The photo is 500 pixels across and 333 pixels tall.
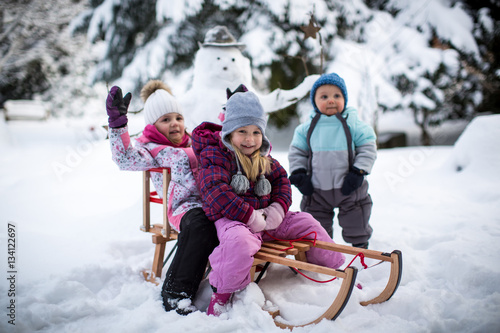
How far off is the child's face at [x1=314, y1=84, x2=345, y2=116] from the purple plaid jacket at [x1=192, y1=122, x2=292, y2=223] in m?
0.59

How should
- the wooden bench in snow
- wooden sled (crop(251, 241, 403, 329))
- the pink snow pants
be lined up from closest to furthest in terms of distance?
wooden sled (crop(251, 241, 403, 329)) → the pink snow pants → the wooden bench in snow

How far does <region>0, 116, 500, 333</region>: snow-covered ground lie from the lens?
162 cm

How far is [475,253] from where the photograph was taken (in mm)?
2273

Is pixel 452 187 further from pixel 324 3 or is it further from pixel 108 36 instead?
pixel 108 36

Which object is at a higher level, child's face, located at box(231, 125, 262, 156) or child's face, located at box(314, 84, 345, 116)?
child's face, located at box(314, 84, 345, 116)

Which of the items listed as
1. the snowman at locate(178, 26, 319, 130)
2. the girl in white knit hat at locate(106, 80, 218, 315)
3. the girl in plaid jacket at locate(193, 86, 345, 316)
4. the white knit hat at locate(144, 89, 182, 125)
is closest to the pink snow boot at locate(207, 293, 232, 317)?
the girl in plaid jacket at locate(193, 86, 345, 316)

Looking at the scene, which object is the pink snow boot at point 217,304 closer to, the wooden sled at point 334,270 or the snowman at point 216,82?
the wooden sled at point 334,270

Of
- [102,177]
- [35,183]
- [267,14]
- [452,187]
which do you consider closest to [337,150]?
[452,187]

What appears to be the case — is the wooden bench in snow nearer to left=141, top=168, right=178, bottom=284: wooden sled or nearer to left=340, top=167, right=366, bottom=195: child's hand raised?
left=141, top=168, right=178, bottom=284: wooden sled

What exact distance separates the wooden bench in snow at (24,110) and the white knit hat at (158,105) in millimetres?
10584

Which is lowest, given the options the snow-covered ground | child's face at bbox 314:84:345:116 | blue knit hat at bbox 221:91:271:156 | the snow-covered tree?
the snow-covered ground

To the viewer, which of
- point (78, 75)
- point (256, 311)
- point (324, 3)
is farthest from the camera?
point (78, 75)

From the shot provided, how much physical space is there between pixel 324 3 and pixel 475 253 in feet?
16.8

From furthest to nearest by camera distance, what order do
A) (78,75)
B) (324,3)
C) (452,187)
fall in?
(78,75)
(324,3)
(452,187)
